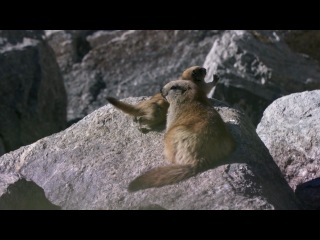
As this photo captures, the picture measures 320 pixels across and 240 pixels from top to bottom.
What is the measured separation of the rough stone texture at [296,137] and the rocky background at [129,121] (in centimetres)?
1

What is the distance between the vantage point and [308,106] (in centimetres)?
873

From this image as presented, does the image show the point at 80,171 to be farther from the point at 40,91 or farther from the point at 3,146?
the point at 40,91

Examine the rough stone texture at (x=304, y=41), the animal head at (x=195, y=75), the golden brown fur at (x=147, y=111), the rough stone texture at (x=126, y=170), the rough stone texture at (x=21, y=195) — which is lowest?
the rough stone texture at (x=21, y=195)

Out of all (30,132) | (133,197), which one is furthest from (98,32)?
(133,197)

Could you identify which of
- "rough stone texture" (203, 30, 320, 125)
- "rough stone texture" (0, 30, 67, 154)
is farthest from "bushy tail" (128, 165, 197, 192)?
"rough stone texture" (0, 30, 67, 154)

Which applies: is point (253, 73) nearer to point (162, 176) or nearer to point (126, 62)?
point (126, 62)

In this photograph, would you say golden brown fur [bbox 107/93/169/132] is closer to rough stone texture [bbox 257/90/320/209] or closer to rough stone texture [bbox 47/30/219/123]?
rough stone texture [bbox 257/90/320/209]

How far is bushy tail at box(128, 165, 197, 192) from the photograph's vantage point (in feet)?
21.9

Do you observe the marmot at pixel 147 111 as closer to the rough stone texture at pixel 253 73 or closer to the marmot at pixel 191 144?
the marmot at pixel 191 144

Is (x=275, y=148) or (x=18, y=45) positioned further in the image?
(x=18, y=45)

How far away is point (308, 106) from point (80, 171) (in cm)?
274

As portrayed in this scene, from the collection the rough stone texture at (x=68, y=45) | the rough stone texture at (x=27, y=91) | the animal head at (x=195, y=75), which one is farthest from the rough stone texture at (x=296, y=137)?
the rough stone texture at (x=68, y=45)

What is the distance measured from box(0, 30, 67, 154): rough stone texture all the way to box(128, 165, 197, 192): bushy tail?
444cm

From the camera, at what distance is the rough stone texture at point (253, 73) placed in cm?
1114
